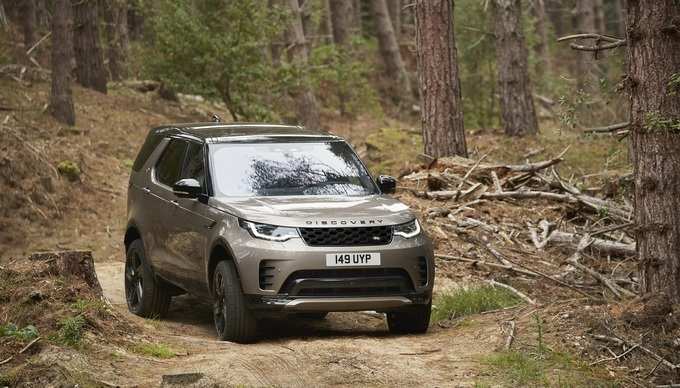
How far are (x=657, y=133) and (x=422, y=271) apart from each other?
7.64ft

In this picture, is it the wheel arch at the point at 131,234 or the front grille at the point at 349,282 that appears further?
the wheel arch at the point at 131,234

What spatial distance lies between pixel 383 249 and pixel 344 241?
1.15ft

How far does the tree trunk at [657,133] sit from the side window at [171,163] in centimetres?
448

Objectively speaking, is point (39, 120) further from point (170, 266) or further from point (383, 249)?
point (383, 249)

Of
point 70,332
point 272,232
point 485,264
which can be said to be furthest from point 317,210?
point 485,264

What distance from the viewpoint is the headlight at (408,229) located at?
9.76 m

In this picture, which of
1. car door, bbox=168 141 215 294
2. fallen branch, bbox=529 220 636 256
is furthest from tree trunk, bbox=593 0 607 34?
car door, bbox=168 141 215 294

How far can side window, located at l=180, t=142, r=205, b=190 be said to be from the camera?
1063 centimetres

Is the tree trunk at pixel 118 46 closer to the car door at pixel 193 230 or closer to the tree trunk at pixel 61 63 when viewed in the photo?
the tree trunk at pixel 61 63

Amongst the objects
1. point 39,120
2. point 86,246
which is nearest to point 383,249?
point 86,246

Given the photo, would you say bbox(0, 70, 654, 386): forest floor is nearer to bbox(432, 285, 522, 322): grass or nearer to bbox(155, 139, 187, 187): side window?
bbox(432, 285, 522, 322): grass

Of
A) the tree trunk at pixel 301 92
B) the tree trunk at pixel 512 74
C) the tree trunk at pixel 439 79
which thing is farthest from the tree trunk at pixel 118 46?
the tree trunk at pixel 439 79

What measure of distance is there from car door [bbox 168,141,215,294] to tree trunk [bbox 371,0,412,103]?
1012 inches

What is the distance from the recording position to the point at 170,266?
11.1 m
